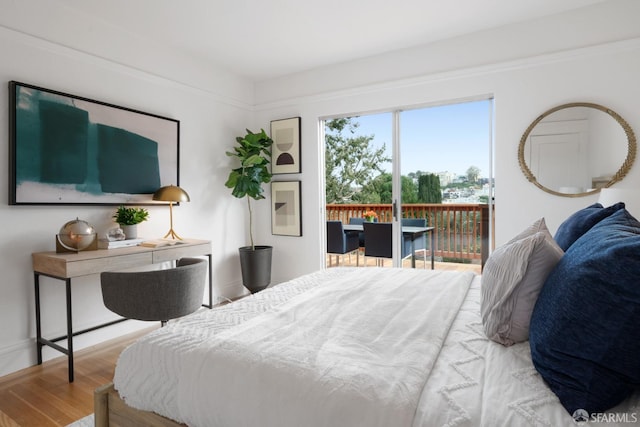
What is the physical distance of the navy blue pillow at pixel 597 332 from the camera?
32.5 inches

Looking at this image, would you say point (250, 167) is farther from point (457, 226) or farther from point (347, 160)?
point (457, 226)

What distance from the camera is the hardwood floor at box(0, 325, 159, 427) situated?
202 cm

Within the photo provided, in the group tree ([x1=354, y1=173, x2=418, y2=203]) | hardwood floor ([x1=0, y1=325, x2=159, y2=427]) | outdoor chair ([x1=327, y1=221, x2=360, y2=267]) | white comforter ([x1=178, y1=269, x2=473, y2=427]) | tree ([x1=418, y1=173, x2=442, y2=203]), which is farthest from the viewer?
outdoor chair ([x1=327, y1=221, x2=360, y2=267])

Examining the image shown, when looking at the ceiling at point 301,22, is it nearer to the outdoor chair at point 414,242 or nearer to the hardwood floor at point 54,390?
the outdoor chair at point 414,242

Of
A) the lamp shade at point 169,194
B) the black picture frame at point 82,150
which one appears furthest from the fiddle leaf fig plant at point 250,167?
the lamp shade at point 169,194

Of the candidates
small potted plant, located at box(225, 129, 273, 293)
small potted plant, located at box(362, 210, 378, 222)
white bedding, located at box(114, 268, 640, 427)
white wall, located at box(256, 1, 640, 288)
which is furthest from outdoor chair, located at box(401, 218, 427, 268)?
white bedding, located at box(114, 268, 640, 427)

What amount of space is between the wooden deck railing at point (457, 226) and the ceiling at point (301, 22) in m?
1.63

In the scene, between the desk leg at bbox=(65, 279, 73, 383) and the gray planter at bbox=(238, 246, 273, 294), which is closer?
the desk leg at bbox=(65, 279, 73, 383)

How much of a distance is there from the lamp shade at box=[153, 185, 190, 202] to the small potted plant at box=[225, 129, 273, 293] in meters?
0.79

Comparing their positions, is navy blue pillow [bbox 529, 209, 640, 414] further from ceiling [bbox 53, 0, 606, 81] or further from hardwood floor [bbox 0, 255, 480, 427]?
ceiling [bbox 53, 0, 606, 81]

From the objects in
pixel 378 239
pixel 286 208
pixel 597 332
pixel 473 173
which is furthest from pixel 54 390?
pixel 473 173

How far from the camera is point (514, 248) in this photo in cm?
130

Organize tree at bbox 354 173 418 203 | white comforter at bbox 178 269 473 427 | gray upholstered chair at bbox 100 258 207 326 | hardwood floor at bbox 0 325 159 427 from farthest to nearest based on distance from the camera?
tree at bbox 354 173 418 203 < gray upholstered chair at bbox 100 258 207 326 < hardwood floor at bbox 0 325 159 427 < white comforter at bbox 178 269 473 427

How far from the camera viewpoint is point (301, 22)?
3.13 metres
